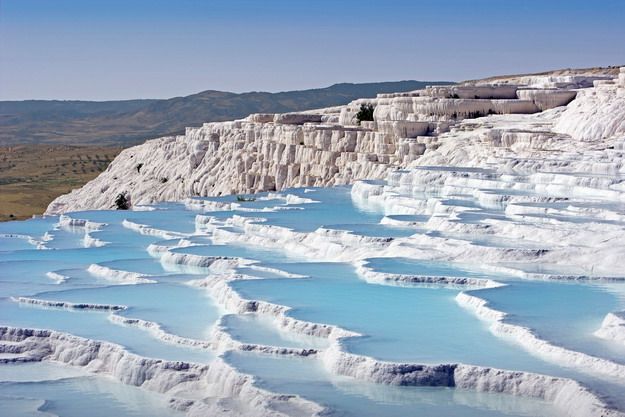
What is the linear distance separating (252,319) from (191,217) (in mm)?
8981

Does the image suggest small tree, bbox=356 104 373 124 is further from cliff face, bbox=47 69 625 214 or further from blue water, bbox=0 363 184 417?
blue water, bbox=0 363 184 417

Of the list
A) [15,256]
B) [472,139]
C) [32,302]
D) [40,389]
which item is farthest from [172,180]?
[40,389]

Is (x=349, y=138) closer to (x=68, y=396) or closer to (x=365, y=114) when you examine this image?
(x=365, y=114)

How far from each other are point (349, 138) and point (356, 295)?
15149mm

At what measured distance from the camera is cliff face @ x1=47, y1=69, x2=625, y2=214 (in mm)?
20891

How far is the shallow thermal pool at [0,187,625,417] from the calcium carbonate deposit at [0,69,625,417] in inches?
1.0

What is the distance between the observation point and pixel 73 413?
28.0ft

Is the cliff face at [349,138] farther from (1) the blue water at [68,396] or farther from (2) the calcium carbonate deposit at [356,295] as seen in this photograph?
(1) the blue water at [68,396]

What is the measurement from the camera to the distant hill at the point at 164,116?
101750 mm

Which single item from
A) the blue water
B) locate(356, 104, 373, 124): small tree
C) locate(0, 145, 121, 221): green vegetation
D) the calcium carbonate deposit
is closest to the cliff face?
the calcium carbonate deposit

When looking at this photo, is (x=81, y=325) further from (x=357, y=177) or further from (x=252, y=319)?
(x=357, y=177)

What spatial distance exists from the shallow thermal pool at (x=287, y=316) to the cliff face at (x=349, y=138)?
6.36 m

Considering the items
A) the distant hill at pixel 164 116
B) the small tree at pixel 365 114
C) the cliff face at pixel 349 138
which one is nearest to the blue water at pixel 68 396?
the cliff face at pixel 349 138

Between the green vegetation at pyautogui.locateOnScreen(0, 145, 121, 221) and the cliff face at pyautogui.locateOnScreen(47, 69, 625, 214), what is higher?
the cliff face at pyautogui.locateOnScreen(47, 69, 625, 214)
